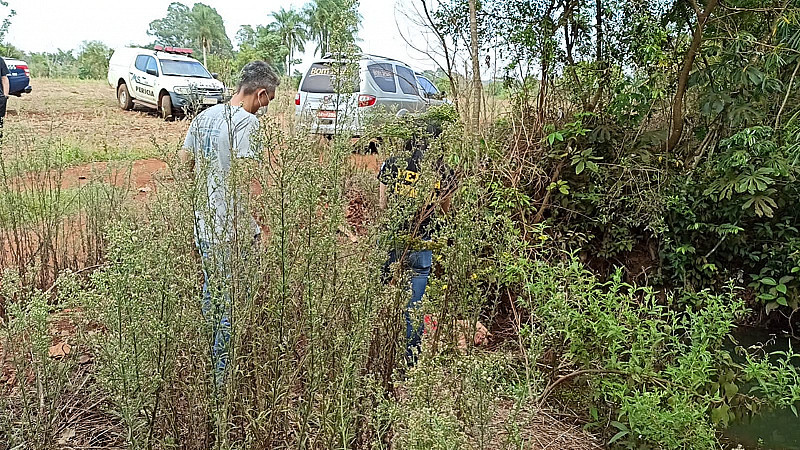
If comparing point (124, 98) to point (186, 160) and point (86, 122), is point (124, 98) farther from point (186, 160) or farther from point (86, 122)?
point (186, 160)

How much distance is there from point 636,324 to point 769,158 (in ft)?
8.25

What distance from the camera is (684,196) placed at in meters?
4.95

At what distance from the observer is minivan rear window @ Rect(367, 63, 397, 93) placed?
8.45 meters

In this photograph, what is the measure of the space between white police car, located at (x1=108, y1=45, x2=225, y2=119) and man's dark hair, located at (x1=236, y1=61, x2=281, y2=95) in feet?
31.9

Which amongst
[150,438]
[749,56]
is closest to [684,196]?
[749,56]

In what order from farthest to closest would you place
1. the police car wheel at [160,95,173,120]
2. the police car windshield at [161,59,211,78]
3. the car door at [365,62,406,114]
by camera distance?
the police car windshield at [161,59,211,78] → the police car wheel at [160,95,173,120] → the car door at [365,62,406,114]

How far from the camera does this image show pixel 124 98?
45.8 ft

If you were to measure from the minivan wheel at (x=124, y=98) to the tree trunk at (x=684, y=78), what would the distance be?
12.6m

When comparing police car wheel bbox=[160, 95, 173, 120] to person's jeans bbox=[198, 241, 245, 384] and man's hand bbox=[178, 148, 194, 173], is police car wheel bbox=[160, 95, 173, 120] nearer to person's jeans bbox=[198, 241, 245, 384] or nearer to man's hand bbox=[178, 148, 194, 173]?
man's hand bbox=[178, 148, 194, 173]

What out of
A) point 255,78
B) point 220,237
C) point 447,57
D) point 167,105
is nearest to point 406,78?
point 447,57

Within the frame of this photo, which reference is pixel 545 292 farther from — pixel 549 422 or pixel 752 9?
pixel 752 9

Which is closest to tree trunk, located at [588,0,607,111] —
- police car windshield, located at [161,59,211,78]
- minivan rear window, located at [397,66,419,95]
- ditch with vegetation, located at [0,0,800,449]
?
ditch with vegetation, located at [0,0,800,449]

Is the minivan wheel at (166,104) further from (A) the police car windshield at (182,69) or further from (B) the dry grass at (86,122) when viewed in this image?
(A) the police car windshield at (182,69)

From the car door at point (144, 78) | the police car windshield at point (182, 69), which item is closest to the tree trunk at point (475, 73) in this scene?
the police car windshield at point (182, 69)
